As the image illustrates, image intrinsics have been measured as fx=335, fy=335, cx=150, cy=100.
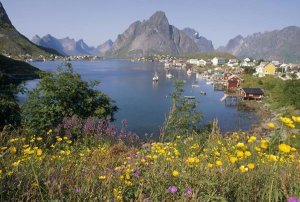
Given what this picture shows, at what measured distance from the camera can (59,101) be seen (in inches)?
726

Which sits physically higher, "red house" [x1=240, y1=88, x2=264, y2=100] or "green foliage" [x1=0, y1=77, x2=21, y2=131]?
"green foliage" [x1=0, y1=77, x2=21, y2=131]

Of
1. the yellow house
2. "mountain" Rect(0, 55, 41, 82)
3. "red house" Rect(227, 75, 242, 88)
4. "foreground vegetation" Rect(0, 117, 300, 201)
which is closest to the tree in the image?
"foreground vegetation" Rect(0, 117, 300, 201)

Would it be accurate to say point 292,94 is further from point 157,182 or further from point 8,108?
point 157,182

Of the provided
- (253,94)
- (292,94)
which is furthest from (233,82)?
(292,94)

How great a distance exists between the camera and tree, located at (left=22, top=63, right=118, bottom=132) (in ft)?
55.5

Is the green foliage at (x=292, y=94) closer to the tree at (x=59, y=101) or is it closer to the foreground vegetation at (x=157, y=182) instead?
the tree at (x=59, y=101)

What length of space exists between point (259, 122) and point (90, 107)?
31982mm

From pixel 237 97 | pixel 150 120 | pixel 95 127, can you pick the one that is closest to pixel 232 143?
pixel 95 127

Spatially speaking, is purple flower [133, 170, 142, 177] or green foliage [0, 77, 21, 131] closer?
purple flower [133, 170, 142, 177]

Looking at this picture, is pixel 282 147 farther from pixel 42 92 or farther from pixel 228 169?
pixel 42 92

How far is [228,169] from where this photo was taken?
3459 mm

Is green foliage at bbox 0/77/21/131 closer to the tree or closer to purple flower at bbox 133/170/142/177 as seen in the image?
the tree

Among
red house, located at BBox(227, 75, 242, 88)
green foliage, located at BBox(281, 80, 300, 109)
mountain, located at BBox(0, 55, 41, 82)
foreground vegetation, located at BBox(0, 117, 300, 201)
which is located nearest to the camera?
foreground vegetation, located at BBox(0, 117, 300, 201)

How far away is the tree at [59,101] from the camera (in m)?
16.9
